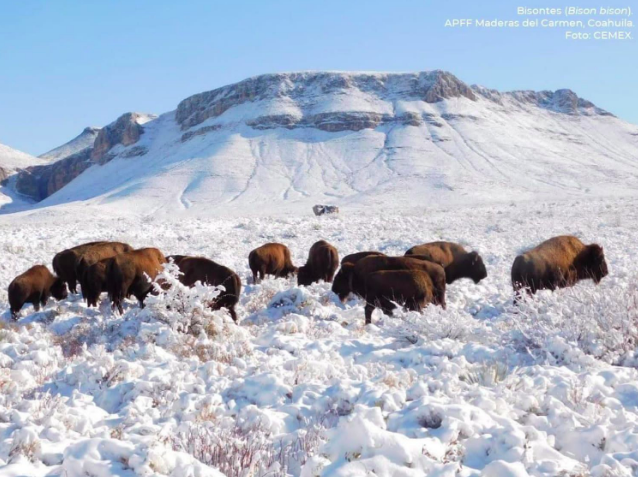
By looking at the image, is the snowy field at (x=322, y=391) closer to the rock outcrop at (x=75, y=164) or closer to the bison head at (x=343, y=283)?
the bison head at (x=343, y=283)

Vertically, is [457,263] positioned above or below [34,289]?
below

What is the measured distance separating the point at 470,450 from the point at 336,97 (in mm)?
123252

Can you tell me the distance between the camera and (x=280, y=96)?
123688 millimetres

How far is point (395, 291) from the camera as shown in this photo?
9.37 metres

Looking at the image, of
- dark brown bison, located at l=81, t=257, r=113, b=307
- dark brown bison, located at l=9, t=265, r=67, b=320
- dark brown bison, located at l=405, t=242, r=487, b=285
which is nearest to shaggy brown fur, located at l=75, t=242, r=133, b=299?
dark brown bison, located at l=81, t=257, r=113, b=307

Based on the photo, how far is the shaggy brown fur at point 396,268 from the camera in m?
9.87

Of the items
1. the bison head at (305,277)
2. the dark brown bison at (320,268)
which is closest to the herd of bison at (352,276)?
the dark brown bison at (320,268)

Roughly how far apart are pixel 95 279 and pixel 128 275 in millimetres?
692

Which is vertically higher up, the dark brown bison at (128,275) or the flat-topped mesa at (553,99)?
the flat-topped mesa at (553,99)

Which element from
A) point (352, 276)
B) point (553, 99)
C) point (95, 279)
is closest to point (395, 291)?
point (352, 276)

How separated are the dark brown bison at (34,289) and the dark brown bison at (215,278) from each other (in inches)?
112

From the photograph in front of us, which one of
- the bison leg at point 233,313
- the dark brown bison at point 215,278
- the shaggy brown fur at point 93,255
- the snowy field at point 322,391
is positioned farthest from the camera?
the shaggy brown fur at point 93,255

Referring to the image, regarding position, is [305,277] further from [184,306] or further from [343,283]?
[184,306]

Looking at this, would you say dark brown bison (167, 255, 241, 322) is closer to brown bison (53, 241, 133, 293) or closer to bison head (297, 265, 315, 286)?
brown bison (53, 241, 133, 293)
